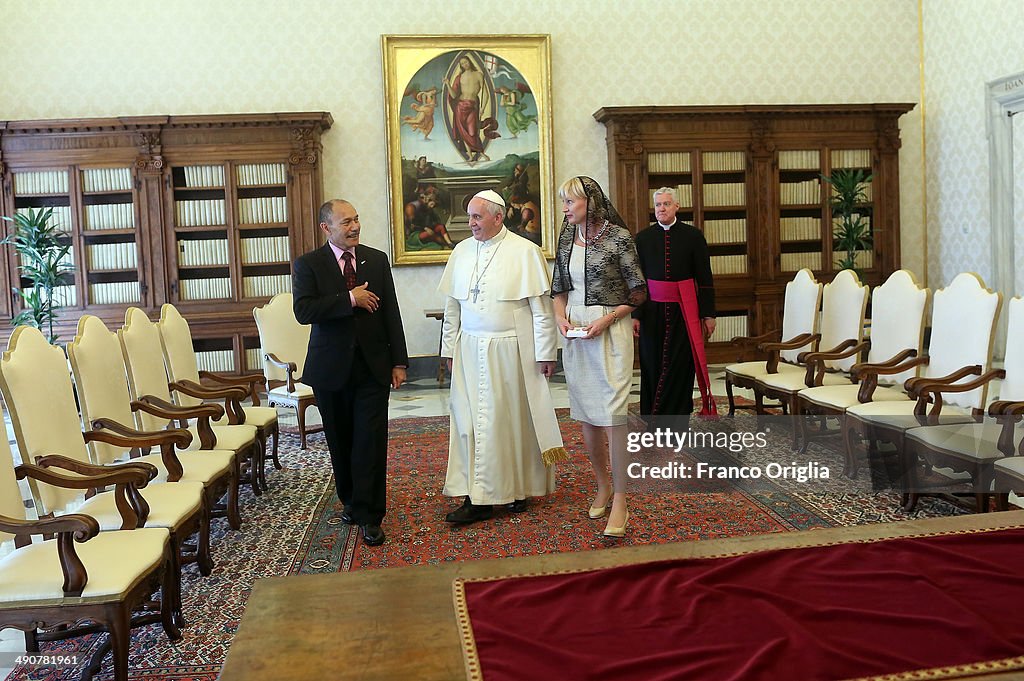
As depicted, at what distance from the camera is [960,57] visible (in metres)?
9.64

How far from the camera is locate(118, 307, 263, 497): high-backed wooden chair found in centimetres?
448

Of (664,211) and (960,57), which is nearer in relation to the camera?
(664,211)

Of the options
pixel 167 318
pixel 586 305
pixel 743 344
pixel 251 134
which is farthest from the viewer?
pixel 251 134

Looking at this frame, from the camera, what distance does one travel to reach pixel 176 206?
363 inches

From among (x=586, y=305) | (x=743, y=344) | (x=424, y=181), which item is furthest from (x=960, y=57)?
(x=586, y=305)

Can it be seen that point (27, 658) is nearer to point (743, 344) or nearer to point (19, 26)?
point (743, 344)

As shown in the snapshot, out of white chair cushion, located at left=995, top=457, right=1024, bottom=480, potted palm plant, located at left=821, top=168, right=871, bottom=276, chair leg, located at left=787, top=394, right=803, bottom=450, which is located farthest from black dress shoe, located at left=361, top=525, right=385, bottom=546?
potted palm plant, located at left=821, top=168, right=871, bottom=276

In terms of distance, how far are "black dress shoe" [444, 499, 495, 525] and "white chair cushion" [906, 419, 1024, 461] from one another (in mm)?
2141

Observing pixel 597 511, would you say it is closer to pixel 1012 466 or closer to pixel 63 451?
pixel 1012 466

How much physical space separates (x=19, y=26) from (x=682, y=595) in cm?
1011

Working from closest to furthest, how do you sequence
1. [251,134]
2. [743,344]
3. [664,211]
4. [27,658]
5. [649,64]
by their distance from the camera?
[27,658] < [664,211] < [743,344] < [251,134] < [649,64]

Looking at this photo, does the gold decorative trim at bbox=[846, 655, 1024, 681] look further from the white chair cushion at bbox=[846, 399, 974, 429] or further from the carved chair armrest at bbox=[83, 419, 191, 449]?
the carved chair armrest at bbox=[83, 419, 191, 449]

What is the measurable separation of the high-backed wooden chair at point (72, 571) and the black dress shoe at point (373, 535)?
1.27 m

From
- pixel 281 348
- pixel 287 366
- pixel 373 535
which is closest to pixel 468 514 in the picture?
pixel 373 535
